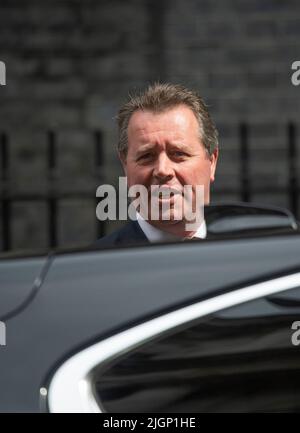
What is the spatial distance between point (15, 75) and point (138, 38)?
2.87ft

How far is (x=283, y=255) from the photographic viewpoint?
5.98 ft

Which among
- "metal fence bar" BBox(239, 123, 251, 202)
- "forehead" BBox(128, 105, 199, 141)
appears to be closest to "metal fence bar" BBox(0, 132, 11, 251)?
"metal fence bar" BBox(239, 123, 251, 202)

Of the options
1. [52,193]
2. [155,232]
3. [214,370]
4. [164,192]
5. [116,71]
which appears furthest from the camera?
[116,71]

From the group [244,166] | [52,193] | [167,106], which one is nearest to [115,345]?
[167,106]

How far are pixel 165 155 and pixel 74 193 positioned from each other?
13.5ft

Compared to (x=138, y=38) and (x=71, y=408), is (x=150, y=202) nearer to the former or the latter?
(x=71, y=408)

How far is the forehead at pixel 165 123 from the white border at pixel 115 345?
2.58 ft

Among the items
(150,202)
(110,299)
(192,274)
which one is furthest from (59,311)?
(150,202)

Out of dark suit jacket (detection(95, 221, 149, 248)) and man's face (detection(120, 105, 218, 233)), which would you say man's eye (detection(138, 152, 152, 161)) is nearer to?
man's face (detection(120, 105, 218, 233))

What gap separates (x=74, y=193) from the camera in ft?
21.5

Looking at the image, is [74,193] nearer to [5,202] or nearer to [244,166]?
[5,202]

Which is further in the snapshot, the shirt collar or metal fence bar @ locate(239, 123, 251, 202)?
metal fence bar @ locate(239, 123, 251, 202)

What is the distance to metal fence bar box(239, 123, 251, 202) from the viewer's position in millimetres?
6449
